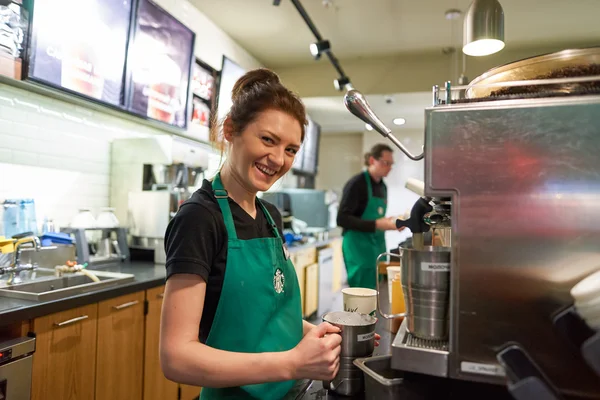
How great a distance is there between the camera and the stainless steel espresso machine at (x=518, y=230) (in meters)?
0.62

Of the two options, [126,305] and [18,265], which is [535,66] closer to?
[126,305]

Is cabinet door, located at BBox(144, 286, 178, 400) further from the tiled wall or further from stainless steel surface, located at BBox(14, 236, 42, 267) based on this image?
the tiled wall

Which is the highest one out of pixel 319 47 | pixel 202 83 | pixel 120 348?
pixel 319 47

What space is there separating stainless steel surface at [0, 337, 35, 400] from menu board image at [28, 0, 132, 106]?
136 cm

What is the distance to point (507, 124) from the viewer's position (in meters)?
0.66

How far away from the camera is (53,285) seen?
2.10 meters

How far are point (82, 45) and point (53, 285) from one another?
1.41 m

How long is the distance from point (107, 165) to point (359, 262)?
218 centimetres

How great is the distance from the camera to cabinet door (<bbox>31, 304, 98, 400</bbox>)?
5.32 feet

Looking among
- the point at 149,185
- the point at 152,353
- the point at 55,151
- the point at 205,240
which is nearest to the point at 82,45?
the point at 55,151

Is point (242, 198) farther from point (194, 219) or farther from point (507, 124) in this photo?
point (507, 124)

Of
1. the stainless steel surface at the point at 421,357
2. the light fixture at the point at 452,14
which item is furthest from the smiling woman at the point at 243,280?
the light fixture at the point at 452,14

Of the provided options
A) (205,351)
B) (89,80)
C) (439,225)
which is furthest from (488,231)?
(89,80)

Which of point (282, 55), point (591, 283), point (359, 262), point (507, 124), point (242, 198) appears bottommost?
point (359, 262)
